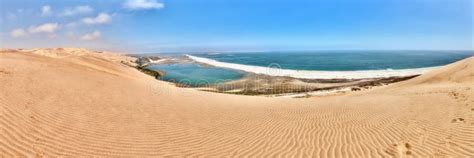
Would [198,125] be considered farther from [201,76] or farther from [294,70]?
[294,70]

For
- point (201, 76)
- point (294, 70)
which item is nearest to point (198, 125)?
point (201, 76)

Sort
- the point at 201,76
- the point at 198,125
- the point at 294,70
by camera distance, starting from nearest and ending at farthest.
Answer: the point at 198,125 → the point at 201,76 → the point at 294,70

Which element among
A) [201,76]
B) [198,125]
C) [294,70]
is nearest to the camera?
[198,125]

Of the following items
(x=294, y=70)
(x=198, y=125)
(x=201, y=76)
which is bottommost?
(x=201, y=76)

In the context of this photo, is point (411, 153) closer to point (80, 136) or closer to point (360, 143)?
point (360, 143)

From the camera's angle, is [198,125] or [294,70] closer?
[198,125]

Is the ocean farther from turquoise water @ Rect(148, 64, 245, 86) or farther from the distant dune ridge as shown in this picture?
the distant dune ridge

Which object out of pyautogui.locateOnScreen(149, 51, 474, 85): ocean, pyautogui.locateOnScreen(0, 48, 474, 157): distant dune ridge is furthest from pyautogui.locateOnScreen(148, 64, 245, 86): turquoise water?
pyautogui.locateOnScreen(0, 48, 474, 157): distant dune ridge

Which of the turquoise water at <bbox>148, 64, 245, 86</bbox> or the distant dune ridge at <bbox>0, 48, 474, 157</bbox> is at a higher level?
the distant dune ridge at <bbox>0, 48, 474, 157</bbox>

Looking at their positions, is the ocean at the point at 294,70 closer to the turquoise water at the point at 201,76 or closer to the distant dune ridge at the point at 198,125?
the turquoise water at the point at 201,76
